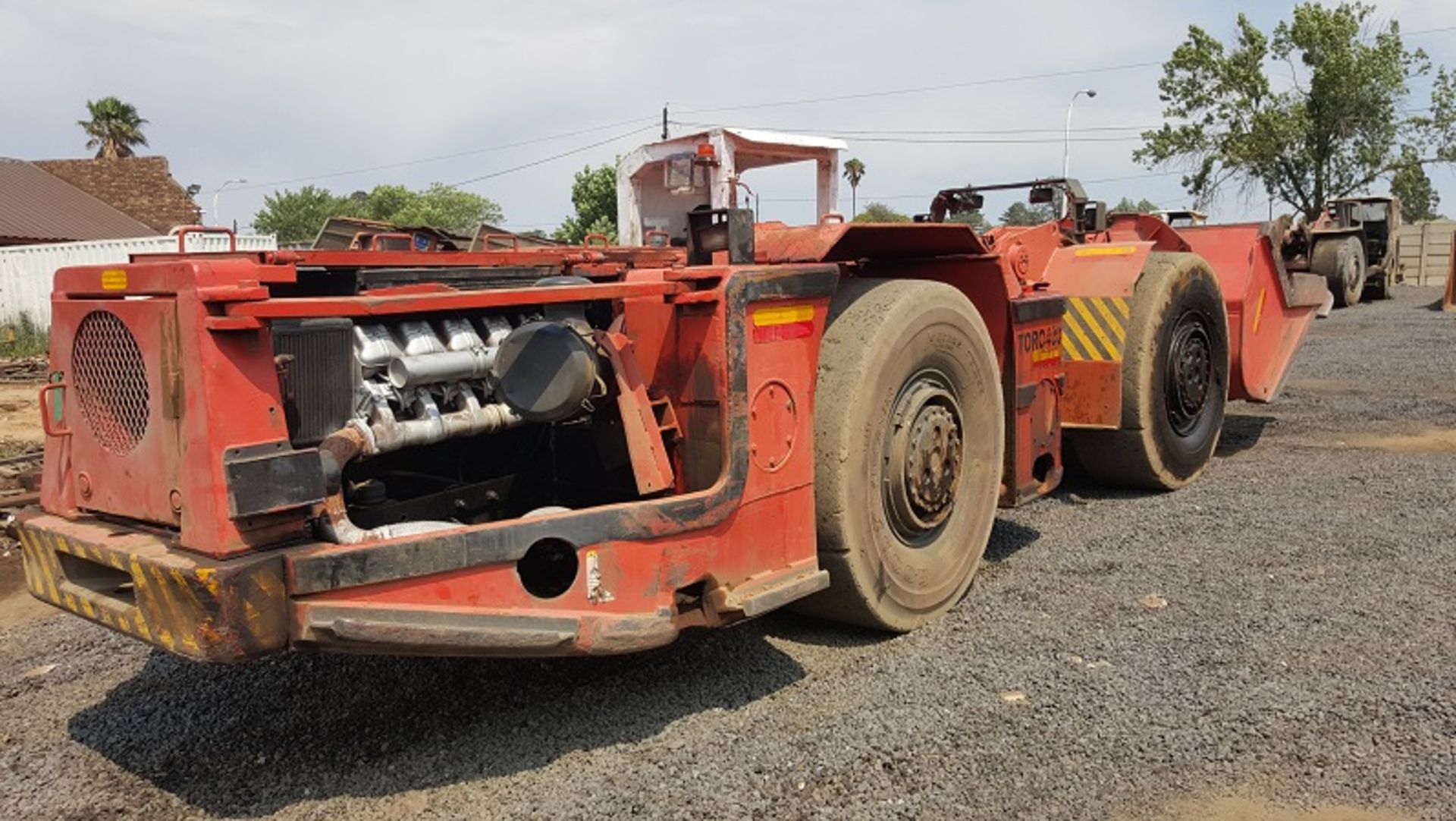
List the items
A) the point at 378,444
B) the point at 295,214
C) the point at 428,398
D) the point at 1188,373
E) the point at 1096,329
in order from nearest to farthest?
the point at 378,444 → the point at 428,398 → the point at 1096,329 → the point at 1188,373 → the point at 295,214

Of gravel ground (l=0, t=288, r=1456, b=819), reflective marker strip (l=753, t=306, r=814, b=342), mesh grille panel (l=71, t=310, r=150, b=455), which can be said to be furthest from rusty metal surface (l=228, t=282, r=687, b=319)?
gravel ground (l=0, t=288, r=1456, b=819)

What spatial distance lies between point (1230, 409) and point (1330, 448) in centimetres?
198

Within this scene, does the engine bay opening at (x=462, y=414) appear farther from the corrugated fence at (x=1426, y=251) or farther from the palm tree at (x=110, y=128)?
the palm tree at (x=110, y=128)

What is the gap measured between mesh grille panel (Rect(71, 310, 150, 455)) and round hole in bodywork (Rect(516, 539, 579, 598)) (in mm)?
1126

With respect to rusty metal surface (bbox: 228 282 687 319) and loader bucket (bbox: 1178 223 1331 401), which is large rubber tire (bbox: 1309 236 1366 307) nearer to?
loader bucket (bbox: 1178 223 1331 401)

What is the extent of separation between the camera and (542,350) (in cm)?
324

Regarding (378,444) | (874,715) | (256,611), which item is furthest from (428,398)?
(874,715)

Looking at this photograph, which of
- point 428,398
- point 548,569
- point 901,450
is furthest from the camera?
point 901,450

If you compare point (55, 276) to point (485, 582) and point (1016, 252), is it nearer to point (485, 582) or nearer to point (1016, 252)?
point (485, 582)

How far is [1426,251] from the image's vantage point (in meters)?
30.0

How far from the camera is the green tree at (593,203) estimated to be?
3972 cm

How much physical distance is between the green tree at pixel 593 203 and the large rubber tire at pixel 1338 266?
2873 centimetres

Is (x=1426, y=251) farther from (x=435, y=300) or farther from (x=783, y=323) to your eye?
(x=435, y=300)

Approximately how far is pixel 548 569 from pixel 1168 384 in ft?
14.3
